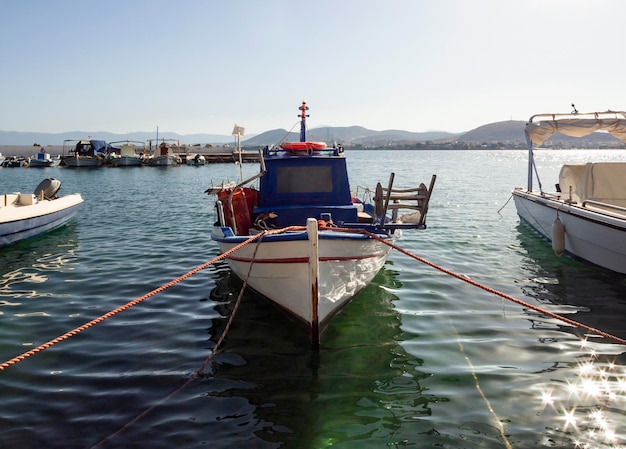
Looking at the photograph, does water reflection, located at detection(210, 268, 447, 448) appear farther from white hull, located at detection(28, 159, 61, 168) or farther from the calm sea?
white hull, located at detection(28, 159, 61, 168)

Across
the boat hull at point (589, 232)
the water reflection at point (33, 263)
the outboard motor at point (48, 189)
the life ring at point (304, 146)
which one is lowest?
the water reflection at point (33, 263)

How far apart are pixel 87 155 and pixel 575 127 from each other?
6746 centimetres

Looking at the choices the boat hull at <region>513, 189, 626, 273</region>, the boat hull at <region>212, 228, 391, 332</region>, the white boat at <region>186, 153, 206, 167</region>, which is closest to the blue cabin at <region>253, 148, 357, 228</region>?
the boat hull at <region>212, 228, 391, 332</region>

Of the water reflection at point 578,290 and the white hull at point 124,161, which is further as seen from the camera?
the white hull at point 124,161

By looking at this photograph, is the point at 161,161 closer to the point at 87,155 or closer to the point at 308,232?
the point at 87,155

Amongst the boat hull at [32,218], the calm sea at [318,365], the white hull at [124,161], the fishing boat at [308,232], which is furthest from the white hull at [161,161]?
the fishing boat at [308,232]

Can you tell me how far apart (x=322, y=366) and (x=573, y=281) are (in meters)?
7.15

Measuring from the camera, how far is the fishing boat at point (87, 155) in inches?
2480

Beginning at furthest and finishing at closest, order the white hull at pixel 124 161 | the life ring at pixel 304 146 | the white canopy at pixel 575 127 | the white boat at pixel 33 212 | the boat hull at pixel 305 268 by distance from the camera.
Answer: the white hull at pixel 124 161 < the white canopy at pixel 575 127 < the white boat at pixel 33 212 < the life ring at pixel 304 146 < the boat hull at pixel 305 268

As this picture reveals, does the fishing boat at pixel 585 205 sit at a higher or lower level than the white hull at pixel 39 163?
lower

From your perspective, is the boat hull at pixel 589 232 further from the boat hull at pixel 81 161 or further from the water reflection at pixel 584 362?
the boat hull at pixel 81 161

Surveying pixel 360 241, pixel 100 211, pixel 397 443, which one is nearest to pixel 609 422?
pixel 397 443

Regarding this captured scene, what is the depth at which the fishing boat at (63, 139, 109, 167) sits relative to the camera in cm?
6300

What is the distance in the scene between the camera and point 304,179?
10.3m
